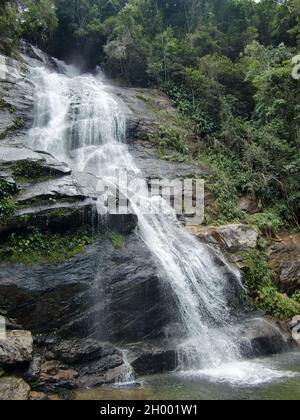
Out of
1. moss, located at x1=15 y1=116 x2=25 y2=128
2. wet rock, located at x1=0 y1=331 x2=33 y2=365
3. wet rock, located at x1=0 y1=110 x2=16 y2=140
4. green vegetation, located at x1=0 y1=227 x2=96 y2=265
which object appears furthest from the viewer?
moss, located at x1=15 y1=116 x2=25 y2=128

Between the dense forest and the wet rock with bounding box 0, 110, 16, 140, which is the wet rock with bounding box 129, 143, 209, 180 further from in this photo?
the wet rock with bounding box 0, 110, 16, 140

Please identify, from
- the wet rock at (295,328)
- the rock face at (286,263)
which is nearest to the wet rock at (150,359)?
the wet rock at (295,328)

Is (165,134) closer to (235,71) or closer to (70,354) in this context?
(235,71)

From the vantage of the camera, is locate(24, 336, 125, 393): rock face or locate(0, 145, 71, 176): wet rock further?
locate(0, 145, 71, 176): wet rock

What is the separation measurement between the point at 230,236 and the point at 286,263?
214cm

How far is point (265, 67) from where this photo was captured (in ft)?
61.1

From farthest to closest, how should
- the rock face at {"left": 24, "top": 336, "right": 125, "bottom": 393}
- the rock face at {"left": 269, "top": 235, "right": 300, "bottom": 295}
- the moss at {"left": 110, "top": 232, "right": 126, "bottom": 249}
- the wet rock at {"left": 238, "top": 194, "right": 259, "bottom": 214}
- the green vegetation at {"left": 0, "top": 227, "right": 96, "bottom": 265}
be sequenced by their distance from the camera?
the wet rock at {"left": 238, "top": 194, "right": 259, "bottom": 214} < the rock face at {"left": 269, "top": 235, "right": 300, "bottom": 295} < the moss at {"left": 110, "top": 232, "right": 126, "bottom": 249} < the green vegetation at {"left": 0, "top": 227, "right": 96, "bottom": 265} < the rock face at {"left": 24, "top": 336, "right": 125, "bottom": 393}

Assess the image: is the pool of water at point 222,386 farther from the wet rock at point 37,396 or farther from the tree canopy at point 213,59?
the tree canopy at point 213,59

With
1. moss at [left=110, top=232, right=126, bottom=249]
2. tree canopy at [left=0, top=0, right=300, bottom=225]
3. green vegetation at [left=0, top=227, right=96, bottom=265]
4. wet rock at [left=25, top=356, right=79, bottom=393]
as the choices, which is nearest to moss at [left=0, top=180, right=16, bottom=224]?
green vegetation at [left=0, top=227, right=96, bottom=265]

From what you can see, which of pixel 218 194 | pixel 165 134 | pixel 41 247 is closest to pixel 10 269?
pixel 41 247

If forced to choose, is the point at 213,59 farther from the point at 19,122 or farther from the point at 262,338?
the point at 262,338

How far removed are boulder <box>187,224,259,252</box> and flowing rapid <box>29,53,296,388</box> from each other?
1.99 ft

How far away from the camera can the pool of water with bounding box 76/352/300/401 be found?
703 cm

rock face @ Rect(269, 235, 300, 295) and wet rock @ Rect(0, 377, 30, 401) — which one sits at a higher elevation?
rock face @ Rect(269, 235, 300, 295)
